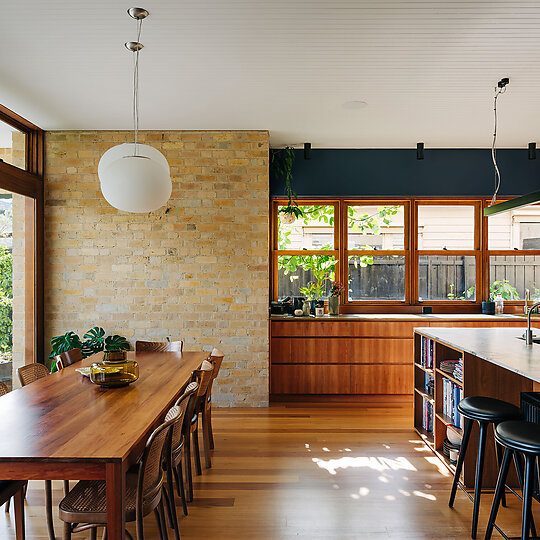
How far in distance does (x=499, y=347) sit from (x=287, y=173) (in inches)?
133

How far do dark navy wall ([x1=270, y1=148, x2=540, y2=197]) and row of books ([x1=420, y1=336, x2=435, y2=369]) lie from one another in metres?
2.32

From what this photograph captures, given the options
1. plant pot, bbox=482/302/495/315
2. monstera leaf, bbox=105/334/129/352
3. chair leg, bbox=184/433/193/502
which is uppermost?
plant pot, bbox=482/302/495/315

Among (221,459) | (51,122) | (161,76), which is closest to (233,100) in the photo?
(161,76)

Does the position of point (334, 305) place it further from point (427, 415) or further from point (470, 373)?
point (470, 373)

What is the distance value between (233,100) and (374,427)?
3265 mm

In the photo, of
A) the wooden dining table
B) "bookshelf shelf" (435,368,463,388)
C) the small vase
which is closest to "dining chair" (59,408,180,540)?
the wooden dining table

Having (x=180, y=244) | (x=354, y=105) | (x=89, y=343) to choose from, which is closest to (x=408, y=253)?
(x=354, y=105)

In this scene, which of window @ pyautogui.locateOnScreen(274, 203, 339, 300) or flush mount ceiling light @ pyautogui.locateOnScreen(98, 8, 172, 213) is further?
window @ pyautogui.locateOnScreen(274, 203, 339, 300)

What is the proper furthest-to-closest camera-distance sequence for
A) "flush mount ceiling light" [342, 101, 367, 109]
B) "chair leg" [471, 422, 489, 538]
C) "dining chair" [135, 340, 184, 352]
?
"dining chair" [135, 340, 184, 352] < "flush mount ceiling light" [342, 101, 367, 109] < "chair leg" [471, 422, 489, 538]

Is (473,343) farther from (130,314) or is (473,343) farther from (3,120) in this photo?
(3,120)

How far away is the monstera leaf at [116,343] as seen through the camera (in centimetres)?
495

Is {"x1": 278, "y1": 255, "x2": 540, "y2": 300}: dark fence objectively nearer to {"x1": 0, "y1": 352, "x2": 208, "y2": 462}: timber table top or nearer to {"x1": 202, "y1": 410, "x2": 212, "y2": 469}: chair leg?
{"x1": 202, "y1": 410, "x2": 212, "y2": 469}: chair leg

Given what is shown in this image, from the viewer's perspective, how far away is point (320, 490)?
3.20 meters

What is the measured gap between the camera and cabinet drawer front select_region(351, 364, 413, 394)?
17.5 ft
